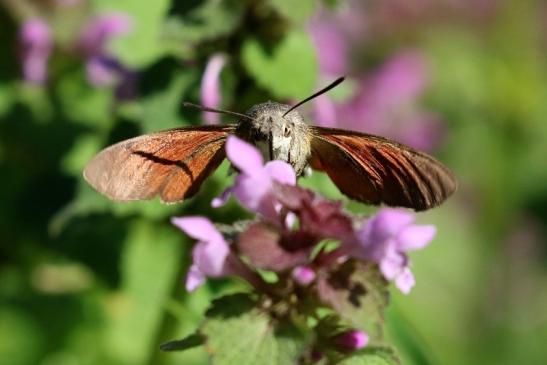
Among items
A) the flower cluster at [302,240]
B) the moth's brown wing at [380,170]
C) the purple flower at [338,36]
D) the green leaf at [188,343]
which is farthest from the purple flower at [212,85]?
the purple flower at [338,36]

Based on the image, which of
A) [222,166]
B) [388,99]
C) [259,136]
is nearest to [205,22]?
[222,166]

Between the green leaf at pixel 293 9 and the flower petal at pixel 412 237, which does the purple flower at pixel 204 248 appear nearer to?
the flower petal at pixel 412 237

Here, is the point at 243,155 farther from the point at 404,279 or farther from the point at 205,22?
the point at 205,22

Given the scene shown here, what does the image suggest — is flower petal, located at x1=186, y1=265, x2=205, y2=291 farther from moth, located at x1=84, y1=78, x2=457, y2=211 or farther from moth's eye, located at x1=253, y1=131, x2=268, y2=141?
moth's eye, located at x1=253, y1=131, x2=268, y2=141

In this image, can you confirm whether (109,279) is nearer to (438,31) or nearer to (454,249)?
(454,249)

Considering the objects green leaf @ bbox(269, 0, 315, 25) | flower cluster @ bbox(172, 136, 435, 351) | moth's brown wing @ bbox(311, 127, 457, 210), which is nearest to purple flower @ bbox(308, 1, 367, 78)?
green leaf @ bbox(269, 0, 315, 25)
